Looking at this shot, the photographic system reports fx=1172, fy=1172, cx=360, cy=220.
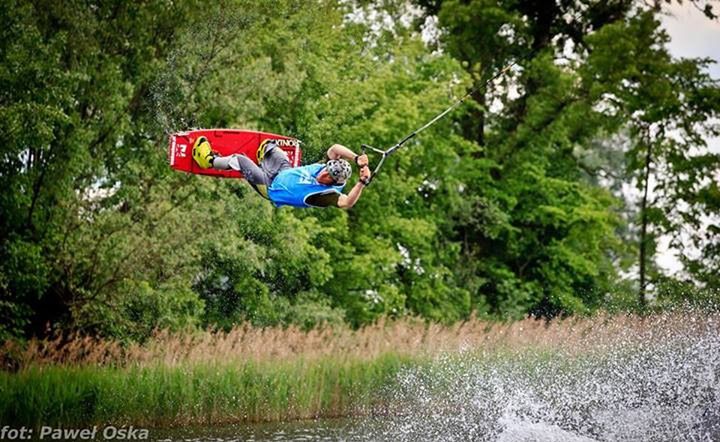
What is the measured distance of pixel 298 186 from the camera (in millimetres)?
11531

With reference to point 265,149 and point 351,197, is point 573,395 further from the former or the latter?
point 351,197

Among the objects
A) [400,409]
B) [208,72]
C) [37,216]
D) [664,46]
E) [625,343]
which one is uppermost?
[664,46]

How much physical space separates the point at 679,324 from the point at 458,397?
513 cm

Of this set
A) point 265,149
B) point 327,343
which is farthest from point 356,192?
point 327,343

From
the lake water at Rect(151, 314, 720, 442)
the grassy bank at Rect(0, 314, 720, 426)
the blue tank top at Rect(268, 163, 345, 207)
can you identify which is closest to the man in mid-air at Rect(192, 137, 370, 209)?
the blue tank top at Rect(268, 163, 345, 207)

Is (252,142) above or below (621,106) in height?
below

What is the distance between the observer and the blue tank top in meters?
11.4

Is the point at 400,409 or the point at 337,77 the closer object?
the point at 400,409

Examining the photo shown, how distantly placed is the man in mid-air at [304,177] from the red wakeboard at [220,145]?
107cm

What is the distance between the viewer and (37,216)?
59.6 feet

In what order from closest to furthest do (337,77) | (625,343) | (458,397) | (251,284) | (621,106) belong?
(458,397) < (625,343) < (251,284) < (337,77) < (621,106)

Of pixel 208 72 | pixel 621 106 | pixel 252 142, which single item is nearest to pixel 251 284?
pixel 208 72

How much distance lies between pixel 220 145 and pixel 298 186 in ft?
11.7

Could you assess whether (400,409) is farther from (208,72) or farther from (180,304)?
(208,72)
